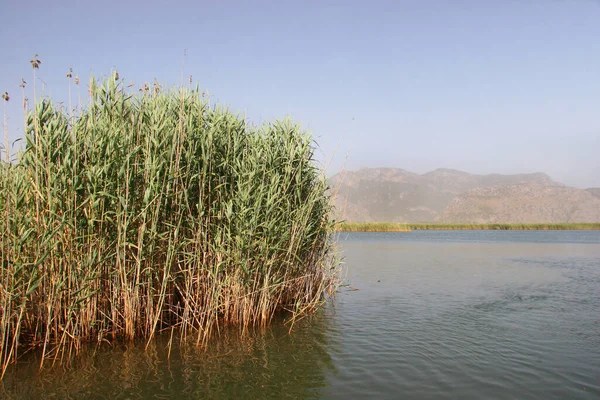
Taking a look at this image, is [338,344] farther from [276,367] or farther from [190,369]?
[190,369]

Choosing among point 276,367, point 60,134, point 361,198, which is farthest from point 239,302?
point 361,198

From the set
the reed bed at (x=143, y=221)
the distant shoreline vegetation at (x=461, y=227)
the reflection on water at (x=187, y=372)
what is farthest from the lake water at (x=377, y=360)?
the distant shoreline vegetation at (x=461, y=227)

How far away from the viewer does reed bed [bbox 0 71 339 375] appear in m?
7.01

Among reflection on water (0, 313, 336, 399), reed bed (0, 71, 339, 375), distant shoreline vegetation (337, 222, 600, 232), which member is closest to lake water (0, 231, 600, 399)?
reflection on water (0, 313, 336, 399)

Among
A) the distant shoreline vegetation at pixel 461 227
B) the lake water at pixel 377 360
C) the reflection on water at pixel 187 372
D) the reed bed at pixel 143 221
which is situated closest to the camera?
the reflection on water at pixel 187 372

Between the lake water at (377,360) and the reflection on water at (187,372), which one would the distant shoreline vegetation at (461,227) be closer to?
the lake water at (377,360)

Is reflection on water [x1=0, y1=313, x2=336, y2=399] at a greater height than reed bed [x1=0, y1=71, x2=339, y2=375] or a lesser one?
lesser

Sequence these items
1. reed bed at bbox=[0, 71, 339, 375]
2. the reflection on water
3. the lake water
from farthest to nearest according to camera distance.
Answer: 1. reed bed at bbox=[0, 71, 339, 375]
2. the lake water
3. the reflection on water

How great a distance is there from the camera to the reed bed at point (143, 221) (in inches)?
276

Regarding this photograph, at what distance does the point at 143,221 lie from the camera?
770 cm

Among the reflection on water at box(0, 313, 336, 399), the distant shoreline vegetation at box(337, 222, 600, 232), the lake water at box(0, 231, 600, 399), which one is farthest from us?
the distant shoreline vegetation at box(337, 222, 600, 232)

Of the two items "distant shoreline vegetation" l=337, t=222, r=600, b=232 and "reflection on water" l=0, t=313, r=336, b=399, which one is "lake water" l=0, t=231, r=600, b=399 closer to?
"reflection on water" l=0, t=313, r=336, b=399

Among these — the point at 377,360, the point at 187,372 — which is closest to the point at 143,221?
the point at 187,372

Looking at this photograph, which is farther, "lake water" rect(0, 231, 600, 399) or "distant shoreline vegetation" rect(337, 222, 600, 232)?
"distant shoreline vegetation" rect(337, 222, 600, 232)
